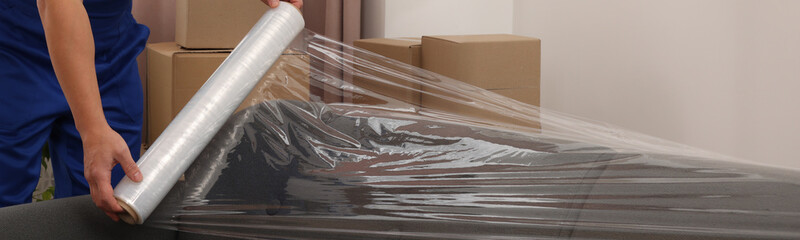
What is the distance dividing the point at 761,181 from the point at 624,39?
1.49 m

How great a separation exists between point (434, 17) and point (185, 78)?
1060mm

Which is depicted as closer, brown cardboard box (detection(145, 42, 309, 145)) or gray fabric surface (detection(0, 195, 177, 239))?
gray fabric surface (detection(0, 195, 177, 239))

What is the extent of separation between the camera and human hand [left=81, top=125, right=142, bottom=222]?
2.53ft

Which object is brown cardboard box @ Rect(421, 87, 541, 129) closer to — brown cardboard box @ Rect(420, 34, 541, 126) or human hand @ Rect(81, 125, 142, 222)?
human hand @ Rect(81, 125, 142, 222)

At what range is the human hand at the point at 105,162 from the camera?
2.53ft

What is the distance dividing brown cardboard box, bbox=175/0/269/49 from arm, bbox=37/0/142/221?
1.30 meters

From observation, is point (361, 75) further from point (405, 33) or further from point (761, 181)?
point (405, 33)

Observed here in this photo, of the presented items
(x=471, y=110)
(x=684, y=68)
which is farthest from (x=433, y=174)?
(x=684, y=68)

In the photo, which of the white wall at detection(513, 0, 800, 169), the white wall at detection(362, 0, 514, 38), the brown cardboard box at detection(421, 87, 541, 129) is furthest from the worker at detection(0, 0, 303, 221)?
the white wall at detection(362, 0, 514, 38)

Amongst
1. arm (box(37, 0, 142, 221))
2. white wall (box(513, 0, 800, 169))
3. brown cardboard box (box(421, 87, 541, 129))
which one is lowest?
white wall (box(513, 0, 800, 169))

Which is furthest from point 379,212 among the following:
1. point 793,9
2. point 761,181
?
point 793,9

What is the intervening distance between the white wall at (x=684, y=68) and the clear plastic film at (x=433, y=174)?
2.79ft

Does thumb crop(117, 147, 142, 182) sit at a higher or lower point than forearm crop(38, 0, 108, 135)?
lower

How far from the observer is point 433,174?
866 mm
